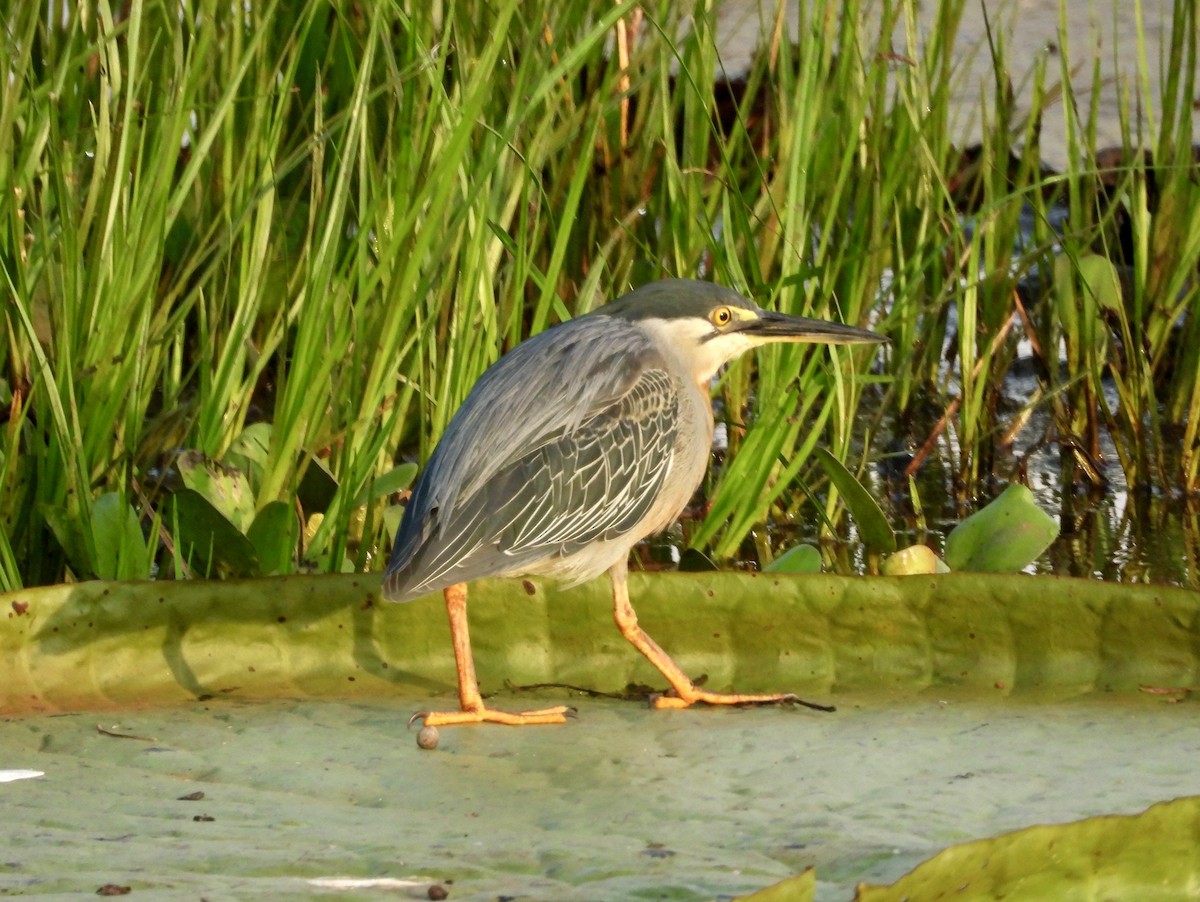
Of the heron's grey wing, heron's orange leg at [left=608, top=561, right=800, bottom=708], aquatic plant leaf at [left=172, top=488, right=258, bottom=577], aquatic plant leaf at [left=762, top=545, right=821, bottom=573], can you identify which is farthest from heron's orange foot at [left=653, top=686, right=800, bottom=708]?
aquatic plant leaf at [left=172, top=488, right=258, bottom=577]

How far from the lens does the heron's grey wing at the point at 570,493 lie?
242 centimetres

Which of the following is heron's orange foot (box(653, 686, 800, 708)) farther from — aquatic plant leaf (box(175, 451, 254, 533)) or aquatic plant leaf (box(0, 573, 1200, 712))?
aquatic plant leaf (box(175, 451, 254, 533))

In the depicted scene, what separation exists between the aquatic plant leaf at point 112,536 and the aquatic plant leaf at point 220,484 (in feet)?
0.48

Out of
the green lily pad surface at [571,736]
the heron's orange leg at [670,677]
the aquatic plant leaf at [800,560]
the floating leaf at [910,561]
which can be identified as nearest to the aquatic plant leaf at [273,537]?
the green lily pad surface at [571,736]

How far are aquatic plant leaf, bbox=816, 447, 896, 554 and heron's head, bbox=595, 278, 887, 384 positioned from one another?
0.78 ft

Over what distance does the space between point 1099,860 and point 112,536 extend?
1579 mm

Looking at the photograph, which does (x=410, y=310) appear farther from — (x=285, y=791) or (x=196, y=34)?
(x=285, y=791)

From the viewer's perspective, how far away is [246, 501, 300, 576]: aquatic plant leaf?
2.56m

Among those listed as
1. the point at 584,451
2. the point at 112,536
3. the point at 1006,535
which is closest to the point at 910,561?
the point at 1006,535

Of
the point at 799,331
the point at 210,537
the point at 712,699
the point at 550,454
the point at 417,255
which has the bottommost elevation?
the point at 712,699

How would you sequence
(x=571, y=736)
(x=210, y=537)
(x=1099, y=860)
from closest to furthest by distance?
(x=1099, y=860) < (x=571, y=736) < (x=210, y=537)

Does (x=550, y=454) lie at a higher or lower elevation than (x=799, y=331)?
lower

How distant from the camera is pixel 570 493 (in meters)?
2.60

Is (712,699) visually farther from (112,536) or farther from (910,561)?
(112,536)
